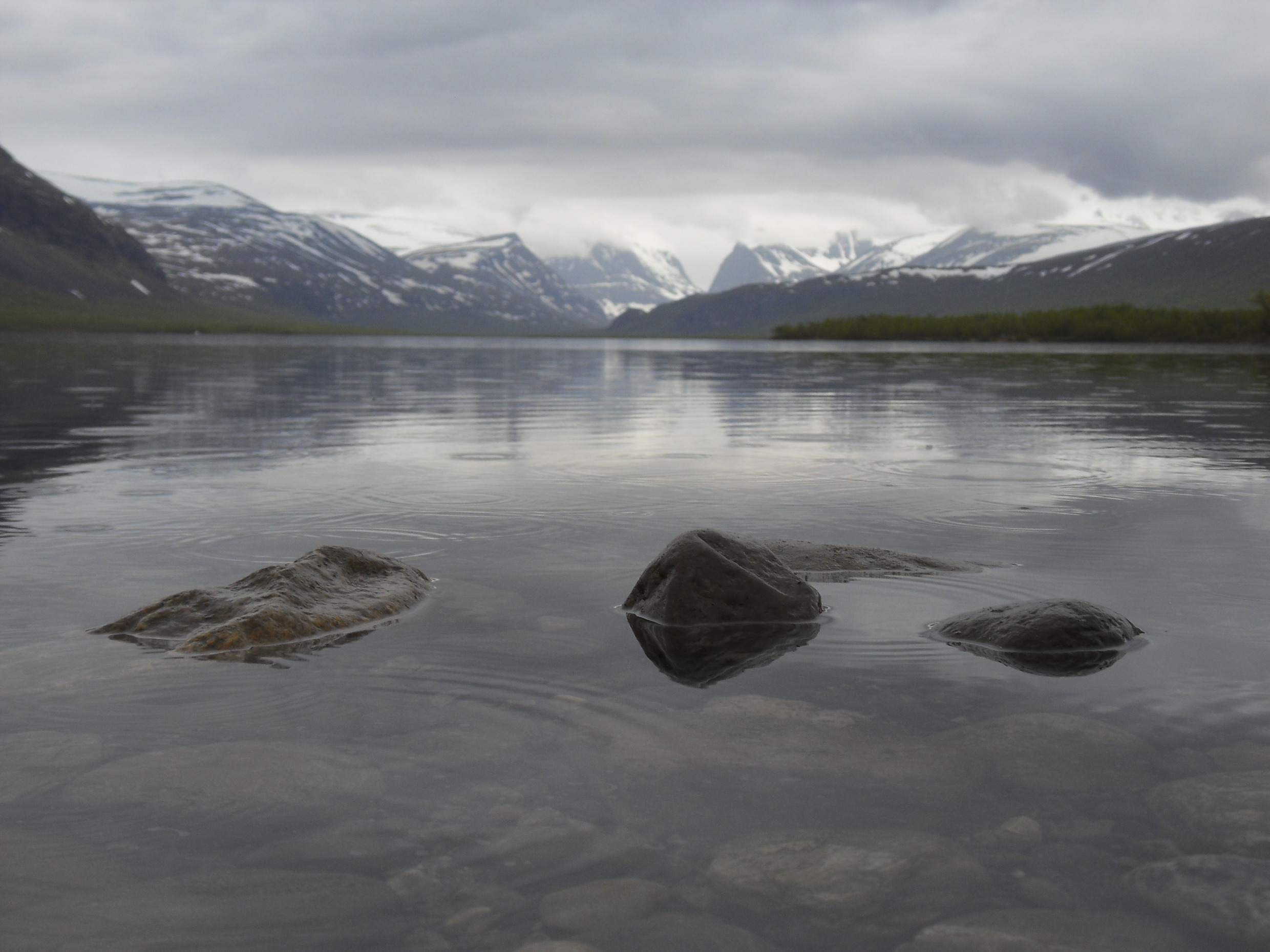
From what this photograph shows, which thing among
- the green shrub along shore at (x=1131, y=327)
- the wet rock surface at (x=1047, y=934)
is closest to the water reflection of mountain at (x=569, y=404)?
the wet rock surface at (x=1047, y=934)

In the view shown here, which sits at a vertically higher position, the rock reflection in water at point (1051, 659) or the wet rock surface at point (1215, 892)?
the rock reflection in water at point (1051, 659)

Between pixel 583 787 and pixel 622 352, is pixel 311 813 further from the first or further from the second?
pixel 622 352

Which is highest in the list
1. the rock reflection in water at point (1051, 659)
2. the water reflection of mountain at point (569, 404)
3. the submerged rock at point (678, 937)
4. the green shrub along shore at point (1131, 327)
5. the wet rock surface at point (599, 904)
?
the green shrub along shore at point (1131, 327)

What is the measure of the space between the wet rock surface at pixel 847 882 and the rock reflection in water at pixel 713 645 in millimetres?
A: 2692

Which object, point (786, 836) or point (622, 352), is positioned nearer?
point (786, 836)

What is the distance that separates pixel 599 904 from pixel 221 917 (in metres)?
1.85

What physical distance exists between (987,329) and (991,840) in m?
202

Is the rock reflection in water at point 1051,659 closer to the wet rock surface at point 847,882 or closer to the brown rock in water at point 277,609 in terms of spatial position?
the wet rock surface at point 847,882

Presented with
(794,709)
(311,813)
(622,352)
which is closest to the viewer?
(311,813)

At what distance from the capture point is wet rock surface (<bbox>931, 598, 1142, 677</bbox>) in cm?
894

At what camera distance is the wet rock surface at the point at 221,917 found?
4.79m

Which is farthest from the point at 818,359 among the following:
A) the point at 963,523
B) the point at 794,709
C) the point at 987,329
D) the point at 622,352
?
the point at 987,329

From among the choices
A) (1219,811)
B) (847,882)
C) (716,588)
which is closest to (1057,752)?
(1219,811)

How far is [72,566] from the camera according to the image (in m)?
11.8
